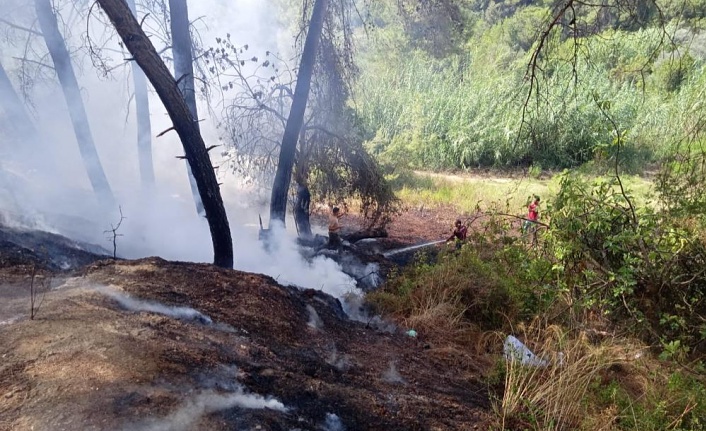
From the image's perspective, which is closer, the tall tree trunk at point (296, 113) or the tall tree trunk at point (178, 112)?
the tall tree trunk at point (178, 112)

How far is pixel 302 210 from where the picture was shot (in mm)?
8594

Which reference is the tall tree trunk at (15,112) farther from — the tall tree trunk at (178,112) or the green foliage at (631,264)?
the green foliage at (631,264)

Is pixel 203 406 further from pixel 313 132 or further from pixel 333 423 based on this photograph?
pixel 313 132

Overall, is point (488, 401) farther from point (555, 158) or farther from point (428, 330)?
point (555, 158)

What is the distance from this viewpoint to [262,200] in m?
10.9

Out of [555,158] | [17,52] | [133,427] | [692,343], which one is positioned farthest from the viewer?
[555,158]

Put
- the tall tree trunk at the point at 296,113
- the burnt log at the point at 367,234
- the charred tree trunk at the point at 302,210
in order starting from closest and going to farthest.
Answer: the tall tree trunk at the point at 296,113, the charred tree trunk at the point at 302,210, the burnt log at the point at 367,234

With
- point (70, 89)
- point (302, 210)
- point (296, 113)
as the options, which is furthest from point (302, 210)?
point (70, 89)

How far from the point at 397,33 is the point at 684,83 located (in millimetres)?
10882

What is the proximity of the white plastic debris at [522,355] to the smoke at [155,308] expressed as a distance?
8.12 feet

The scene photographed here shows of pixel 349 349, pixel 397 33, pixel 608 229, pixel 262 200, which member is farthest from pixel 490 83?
pixel 349 349

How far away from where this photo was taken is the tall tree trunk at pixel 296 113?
23.9ft

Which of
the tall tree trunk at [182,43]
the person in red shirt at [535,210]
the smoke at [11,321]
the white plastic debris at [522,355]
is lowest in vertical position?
the white plastic debris at [522,355]

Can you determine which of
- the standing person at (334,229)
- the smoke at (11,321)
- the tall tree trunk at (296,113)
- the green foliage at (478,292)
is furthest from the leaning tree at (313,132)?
the smoke at (11,321)
